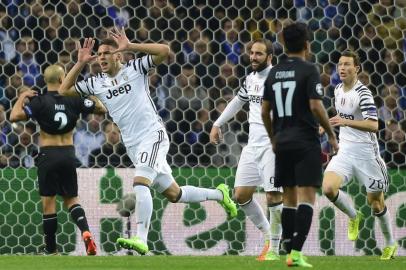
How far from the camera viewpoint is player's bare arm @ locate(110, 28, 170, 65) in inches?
391

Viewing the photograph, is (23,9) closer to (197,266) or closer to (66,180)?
(66,180)

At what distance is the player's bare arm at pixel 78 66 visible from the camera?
1025cm

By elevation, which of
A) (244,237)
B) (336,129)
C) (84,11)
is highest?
(84,11)

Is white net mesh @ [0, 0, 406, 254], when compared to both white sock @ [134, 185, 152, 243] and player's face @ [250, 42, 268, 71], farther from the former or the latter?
white sock @ [134, 185, 152, 243]

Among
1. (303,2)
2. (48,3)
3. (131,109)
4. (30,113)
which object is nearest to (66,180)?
(30,113)

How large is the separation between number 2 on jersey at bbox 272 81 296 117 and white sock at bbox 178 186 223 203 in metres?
2.35

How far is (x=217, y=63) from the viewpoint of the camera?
1326 cm

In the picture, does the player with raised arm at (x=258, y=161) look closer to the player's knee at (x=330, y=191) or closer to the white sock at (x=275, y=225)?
the white sock at (x=275, y=225)

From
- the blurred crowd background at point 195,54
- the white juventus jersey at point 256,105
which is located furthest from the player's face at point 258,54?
the blurred crowd background at point 195,54

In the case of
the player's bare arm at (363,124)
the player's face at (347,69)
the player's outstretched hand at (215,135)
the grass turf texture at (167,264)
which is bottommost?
the grass turf texture at (167,264)

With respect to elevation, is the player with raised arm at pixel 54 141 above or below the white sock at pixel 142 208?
above

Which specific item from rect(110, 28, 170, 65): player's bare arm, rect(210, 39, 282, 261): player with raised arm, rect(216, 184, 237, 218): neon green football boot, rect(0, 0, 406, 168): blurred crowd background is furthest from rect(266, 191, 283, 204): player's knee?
rect(0, 0, 406, 168): blurred crowd background

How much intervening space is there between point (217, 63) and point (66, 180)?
2.60 metres

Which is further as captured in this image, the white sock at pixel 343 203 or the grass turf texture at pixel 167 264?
the white sock at pixel 343 203
